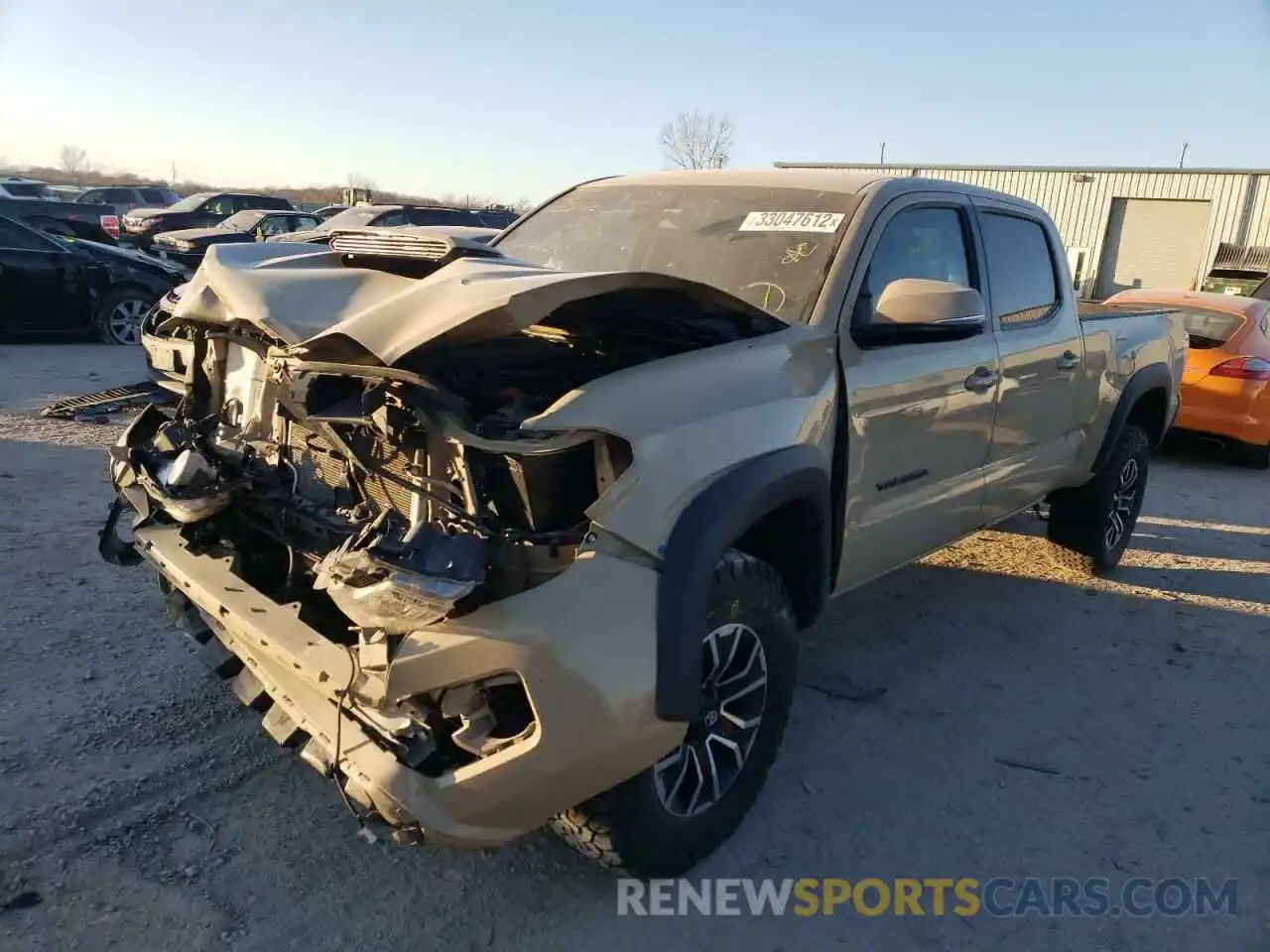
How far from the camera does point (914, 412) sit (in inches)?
135

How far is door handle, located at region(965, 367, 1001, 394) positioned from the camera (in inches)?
148

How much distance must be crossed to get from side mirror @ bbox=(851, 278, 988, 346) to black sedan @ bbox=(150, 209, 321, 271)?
11.3 metres

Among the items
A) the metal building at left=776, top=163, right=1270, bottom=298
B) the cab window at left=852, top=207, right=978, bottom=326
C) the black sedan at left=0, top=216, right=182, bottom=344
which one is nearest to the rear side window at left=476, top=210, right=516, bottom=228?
the black sedan at left=0, top=216, right=182, bottom=344

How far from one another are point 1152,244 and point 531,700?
28.7m

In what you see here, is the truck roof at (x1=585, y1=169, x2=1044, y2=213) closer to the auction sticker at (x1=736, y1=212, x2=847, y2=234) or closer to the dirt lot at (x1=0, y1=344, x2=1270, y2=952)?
the auction sticker at (x1=736, y1=212, x2=847, y2=234)

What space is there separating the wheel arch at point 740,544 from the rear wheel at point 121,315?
10152mm

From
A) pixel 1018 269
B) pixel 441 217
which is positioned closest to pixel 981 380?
pixel 1018 269

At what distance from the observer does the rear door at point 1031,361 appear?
4.11 metres

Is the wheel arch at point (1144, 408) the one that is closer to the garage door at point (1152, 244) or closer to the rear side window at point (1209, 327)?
the rear side window at point (1209, 327)

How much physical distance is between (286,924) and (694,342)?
1.90m

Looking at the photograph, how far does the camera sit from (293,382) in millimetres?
2496

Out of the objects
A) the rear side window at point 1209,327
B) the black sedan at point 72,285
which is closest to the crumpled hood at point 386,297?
the rear side window at point 1209,327

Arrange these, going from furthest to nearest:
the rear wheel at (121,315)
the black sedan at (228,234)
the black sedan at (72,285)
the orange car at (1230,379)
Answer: the black sedan at (228,234), the rear wheel at (121,315), the black sedan at (72,285), the orange car at (1230,379)

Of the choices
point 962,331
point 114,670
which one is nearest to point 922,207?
point 962,331
